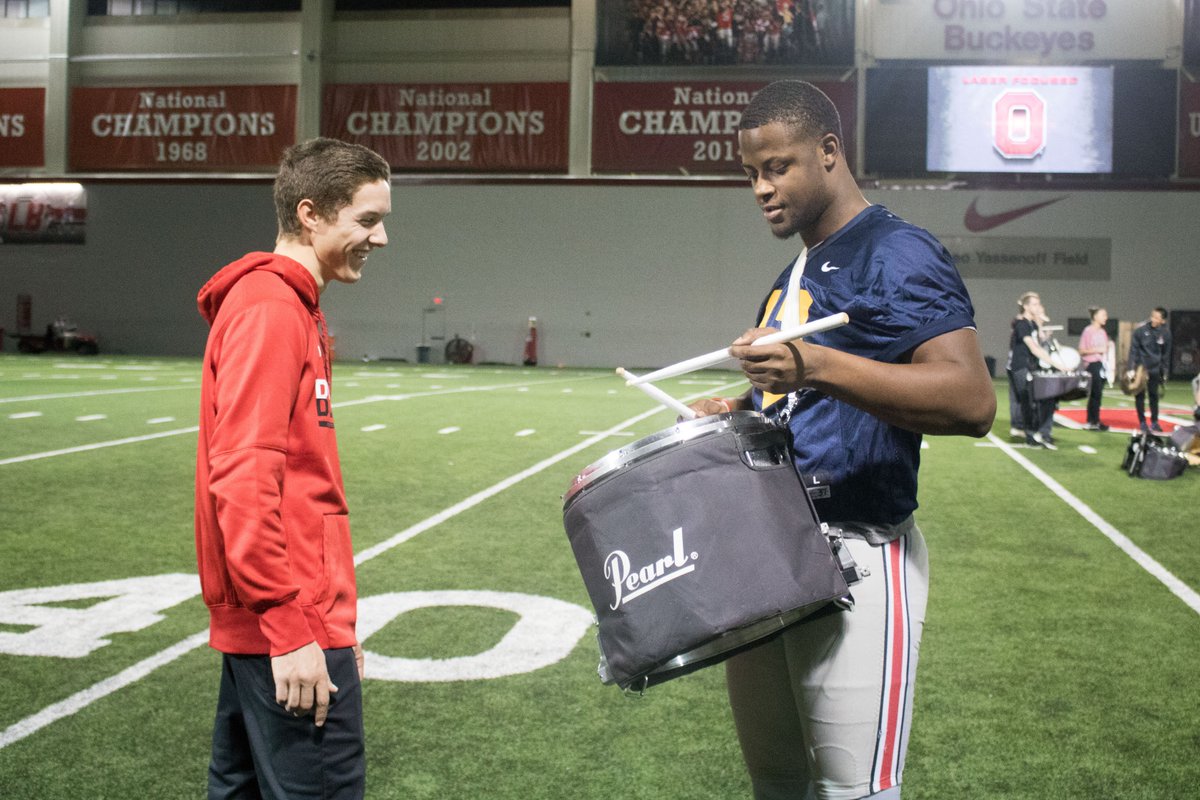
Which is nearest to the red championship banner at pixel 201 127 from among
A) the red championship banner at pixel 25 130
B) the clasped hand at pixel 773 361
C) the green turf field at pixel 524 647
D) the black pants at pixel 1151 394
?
the red championship banner at pixel 25 130

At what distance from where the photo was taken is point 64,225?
3484 centimetres

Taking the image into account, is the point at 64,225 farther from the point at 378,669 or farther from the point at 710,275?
the point at 378,669

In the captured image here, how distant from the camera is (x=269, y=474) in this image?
73.1 inches

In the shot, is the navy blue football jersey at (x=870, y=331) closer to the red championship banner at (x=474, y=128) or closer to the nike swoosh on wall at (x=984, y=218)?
the red championship banner at (x=474, y=128)

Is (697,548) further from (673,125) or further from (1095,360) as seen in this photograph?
Answer: (673,125)

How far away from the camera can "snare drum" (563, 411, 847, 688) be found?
1781mm

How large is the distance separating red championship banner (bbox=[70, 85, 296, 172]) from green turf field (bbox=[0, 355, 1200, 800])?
69.9 feet

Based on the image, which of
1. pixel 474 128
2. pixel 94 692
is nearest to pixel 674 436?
pixel 94 692

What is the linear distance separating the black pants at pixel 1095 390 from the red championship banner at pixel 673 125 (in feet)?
43.2

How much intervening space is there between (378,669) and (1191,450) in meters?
9.41

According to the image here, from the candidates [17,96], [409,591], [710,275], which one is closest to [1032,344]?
[409,591]

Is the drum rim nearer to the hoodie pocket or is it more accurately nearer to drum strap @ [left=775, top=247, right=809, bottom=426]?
drum strap @ [left=775, top=247, right=809, bottom=426]

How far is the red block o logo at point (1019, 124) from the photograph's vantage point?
87.2ft

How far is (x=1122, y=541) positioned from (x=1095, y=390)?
27.3 ft
